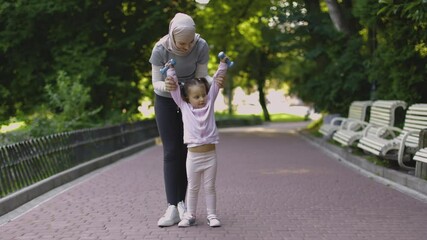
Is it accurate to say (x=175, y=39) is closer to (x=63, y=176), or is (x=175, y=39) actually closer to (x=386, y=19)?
(x=63, y=176)

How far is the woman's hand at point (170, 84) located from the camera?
5.97 metres

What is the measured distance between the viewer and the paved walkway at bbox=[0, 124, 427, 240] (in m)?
6.10

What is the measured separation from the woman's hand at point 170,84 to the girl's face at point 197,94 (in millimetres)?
191

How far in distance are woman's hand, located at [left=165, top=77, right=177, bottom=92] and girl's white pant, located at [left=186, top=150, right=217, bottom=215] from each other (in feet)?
2.11

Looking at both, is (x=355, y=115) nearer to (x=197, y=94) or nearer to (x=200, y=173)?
(x=200, y=173)

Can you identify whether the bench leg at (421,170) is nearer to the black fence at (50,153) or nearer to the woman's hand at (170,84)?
the woman's hand at (170,84)

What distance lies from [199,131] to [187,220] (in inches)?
34.9

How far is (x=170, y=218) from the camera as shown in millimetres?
6398

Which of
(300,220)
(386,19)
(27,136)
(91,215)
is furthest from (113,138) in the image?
(300,220)

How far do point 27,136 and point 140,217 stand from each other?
18.2ft

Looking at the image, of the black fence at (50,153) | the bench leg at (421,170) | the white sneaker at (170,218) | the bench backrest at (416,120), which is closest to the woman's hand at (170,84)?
the white sneaker at (170,218)

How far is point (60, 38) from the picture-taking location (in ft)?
61.4

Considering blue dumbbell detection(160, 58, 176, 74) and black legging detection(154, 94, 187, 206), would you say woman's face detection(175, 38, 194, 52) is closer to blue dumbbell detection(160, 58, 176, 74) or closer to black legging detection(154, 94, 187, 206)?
blue dumbbell detection(160, 58, 176, 74)

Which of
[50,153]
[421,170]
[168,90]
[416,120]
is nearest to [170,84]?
[168,90]
